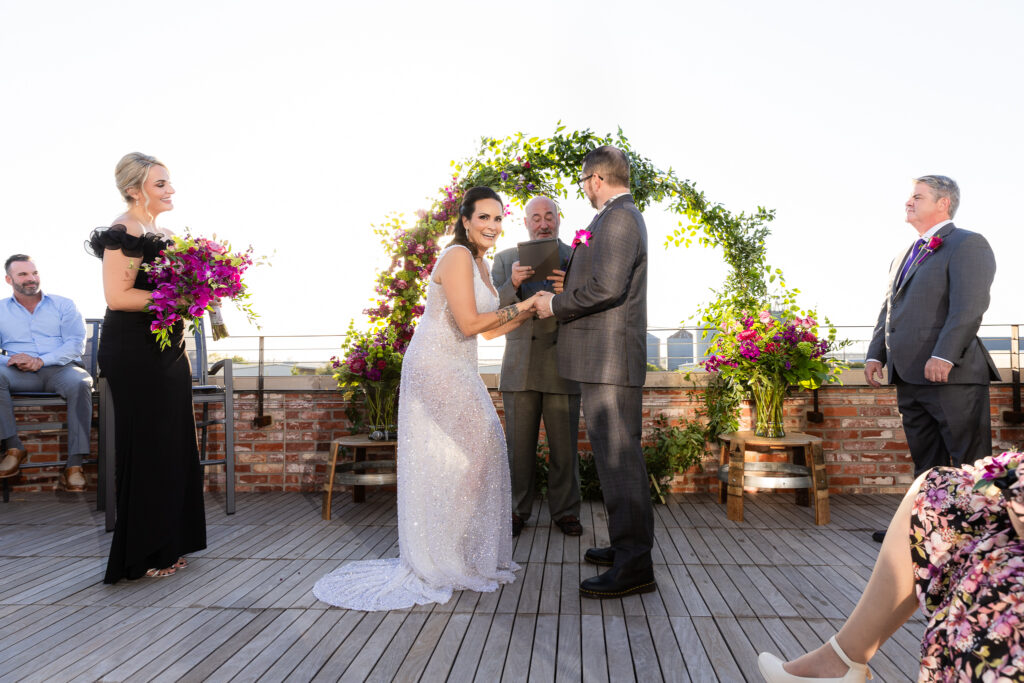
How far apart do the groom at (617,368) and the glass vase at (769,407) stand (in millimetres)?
1950

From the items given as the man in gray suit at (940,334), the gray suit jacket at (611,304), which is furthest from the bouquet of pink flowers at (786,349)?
the gray suit jacket at (611,304)

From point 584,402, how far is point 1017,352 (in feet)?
13.3

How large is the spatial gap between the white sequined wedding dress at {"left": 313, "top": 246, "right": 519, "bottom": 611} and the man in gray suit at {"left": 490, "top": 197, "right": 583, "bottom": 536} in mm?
832

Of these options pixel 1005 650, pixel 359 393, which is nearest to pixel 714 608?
pixel 1005 650

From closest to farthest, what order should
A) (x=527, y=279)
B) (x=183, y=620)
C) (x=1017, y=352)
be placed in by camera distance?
(x=183, y=620) → (x=527, y=279) → (x=1017, y=352)

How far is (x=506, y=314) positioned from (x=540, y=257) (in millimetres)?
437

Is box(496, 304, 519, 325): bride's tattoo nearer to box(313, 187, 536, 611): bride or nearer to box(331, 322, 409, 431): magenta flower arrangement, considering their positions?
box(313, 187, 536, 611): bride

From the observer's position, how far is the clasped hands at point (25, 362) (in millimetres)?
4863

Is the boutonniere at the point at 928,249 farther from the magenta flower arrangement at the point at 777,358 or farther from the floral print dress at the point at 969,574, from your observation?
the floral print dress at the point at 969,574

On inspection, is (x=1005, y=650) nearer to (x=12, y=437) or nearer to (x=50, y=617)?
(x=50, y=617)

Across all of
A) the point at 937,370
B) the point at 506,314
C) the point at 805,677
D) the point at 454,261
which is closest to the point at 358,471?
the point at 506,314

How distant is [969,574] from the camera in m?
1.27

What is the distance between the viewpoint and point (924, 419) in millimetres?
3406

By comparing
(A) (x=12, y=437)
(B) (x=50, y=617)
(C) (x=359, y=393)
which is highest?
(C) (x=359, y=393)
